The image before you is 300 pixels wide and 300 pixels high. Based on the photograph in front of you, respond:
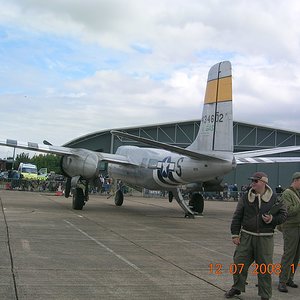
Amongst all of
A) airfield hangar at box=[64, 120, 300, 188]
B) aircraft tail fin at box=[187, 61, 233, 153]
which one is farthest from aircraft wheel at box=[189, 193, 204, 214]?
airfield hangar at box=[64, 120, 300, 188]

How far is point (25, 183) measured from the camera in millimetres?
39781

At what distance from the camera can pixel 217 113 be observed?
17422 millimetres

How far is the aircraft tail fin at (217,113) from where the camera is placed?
55.5 feet

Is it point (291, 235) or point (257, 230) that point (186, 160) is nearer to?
point (291, 235)

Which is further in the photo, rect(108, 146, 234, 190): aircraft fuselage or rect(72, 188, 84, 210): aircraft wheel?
rect(72, 188, 84, 210): aircraft wheel

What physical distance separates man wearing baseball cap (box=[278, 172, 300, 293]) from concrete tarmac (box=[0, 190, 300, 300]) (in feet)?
0.80

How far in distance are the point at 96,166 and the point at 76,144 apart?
37.7m

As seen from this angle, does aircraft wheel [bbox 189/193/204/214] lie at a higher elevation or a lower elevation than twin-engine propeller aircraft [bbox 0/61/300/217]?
lower

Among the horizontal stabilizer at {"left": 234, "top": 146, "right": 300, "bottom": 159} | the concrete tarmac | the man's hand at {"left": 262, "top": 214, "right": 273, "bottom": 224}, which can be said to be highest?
the horizontal stabilizer at {"left": 234, "top": 146, "right": 300, "bottom": 159}

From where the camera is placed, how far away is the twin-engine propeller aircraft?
1661cm

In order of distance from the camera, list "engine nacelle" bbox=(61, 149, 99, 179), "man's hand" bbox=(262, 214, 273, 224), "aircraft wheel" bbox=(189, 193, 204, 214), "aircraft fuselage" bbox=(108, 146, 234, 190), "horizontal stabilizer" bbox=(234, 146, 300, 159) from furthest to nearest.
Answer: "aircraft wheel" bbox=(189, 193, 204, 214), "horizontal stabilizer" bbox=(234, 146, 300, 159), "engine nacelle" bbox=(61, 149, 99, 179), "aircraft fuselage" bbox=(108, 146, 234, 190), "man's hand" bbox=(262, 214, 273, 224)

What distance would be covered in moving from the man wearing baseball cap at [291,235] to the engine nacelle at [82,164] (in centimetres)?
1319

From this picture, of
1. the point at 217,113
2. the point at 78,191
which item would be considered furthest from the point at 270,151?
the point at 78,191
